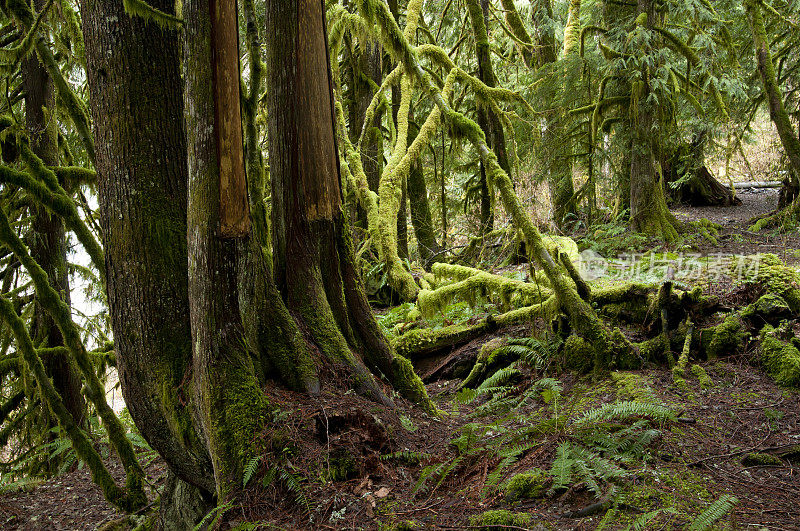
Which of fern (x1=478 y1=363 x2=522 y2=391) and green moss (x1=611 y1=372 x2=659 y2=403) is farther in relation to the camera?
fern (x1=478 y1=363 x2=522 y2=391)

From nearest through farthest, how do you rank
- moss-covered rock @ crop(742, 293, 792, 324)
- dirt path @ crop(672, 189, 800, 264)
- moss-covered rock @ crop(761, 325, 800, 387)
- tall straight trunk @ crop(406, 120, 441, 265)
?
moss-covered rock @ crop(761, 325, 800, 387)
moss-covered rock @ crop(742, 293, 792, 324)
dirt path @ crop(672, 189, 800, 264)
tall straight trunk @ crop(406, 120, 441, 265)

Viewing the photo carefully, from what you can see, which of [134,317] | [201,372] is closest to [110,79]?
[134,317]

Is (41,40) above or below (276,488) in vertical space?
above

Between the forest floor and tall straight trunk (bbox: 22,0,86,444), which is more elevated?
tall straight trunk (bbox: 22,0,86,444)

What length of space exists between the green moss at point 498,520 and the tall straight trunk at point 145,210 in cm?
180

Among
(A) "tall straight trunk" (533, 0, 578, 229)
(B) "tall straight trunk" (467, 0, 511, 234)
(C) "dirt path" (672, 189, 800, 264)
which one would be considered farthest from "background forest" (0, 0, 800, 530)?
(A) "tall straight trunk" (533, 0, 578, 229)

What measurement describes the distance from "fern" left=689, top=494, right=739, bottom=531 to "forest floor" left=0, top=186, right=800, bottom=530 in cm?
1

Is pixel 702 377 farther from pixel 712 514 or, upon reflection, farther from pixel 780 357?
pixel 712 514

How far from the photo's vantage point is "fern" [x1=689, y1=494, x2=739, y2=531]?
7.04ft

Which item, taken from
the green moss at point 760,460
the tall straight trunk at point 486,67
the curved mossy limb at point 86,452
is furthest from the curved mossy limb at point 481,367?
the tall straight trunk at point 486,67

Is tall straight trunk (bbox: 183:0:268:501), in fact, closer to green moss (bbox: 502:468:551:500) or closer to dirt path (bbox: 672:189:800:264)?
green moss (bbox: 502:468:551:500)

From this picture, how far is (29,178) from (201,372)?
2.28 meters

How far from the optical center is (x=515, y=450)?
10.2 ft

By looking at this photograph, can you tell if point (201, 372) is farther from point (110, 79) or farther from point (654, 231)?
point (654, 231)
